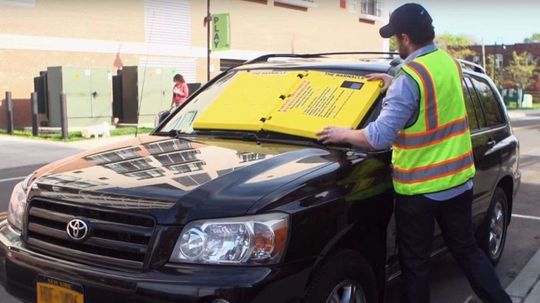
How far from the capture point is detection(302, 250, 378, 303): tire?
276 centimetres

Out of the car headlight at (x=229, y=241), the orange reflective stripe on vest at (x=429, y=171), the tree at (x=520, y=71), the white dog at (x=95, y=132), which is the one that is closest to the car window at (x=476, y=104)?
the orange reflective stripe on vest at (x=429, y=171)

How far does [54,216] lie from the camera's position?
2891mm

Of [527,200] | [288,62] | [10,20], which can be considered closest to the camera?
[288,62]

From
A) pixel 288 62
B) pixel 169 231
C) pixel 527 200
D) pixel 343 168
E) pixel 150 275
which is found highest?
pixel 288 62

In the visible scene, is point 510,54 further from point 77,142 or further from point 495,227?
point 495,227

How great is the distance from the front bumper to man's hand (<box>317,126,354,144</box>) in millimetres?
859

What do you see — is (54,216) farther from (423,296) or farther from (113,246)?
(423,296)

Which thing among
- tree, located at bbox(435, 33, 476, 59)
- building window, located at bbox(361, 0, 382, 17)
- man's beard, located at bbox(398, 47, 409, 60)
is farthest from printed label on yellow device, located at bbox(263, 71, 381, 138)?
tree, located at bbox(435, 33, 476, 59)

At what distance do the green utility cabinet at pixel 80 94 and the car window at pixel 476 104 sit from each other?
1595 cm

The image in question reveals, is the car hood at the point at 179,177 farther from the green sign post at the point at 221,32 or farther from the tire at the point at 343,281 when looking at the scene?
the green sign post at the point at 221,32

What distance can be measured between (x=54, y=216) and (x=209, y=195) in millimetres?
804

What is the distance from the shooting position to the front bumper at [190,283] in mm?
2469

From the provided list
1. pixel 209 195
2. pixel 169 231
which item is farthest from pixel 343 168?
pixel 169 231

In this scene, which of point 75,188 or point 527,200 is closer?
point 75,188
